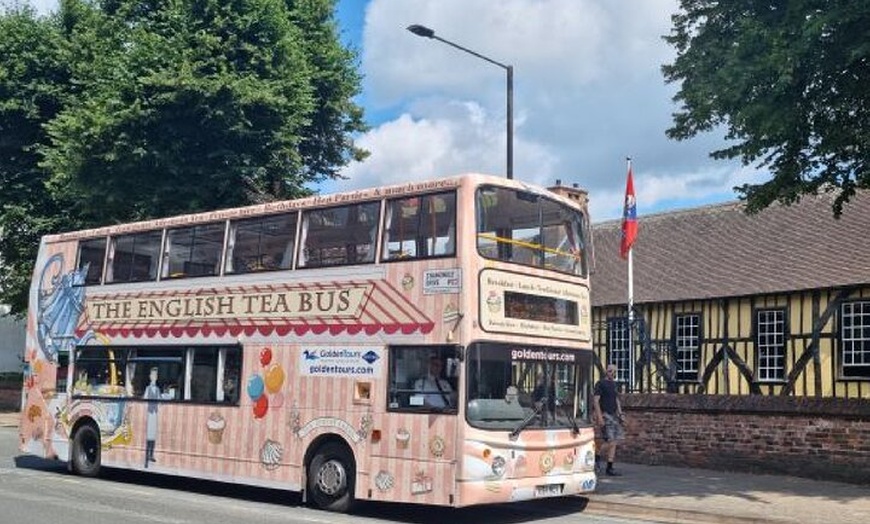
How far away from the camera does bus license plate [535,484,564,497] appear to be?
11961mm

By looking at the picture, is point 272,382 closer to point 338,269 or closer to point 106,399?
point 338,269

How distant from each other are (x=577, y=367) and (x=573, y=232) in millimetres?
1835

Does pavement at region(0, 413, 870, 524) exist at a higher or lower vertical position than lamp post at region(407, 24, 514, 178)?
lower

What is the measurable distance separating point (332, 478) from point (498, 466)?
101 inches

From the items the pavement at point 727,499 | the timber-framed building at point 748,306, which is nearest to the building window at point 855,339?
the timber-framed building at point 748,306

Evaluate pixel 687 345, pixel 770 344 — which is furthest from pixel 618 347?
pixel 770 344

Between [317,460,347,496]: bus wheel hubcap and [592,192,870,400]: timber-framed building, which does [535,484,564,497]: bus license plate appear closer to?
[317,460,347,496]: bus wheel hubcap

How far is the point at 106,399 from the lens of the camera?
16359mm

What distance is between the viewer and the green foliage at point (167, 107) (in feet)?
77.9

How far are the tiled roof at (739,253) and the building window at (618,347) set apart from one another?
2.54 ft

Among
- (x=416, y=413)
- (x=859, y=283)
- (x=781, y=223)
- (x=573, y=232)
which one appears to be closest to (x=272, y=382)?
(x=416, y=413)

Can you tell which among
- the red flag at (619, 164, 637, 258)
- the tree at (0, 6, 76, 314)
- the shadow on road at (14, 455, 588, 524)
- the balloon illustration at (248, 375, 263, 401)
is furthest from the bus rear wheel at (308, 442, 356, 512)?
the tree at (0, 6, 76, 314)

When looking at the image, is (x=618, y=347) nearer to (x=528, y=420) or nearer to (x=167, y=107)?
(x=167, y=107)

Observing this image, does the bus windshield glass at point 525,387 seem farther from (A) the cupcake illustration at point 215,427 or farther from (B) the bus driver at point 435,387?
(A) the cupcake illustration at point 215,427
